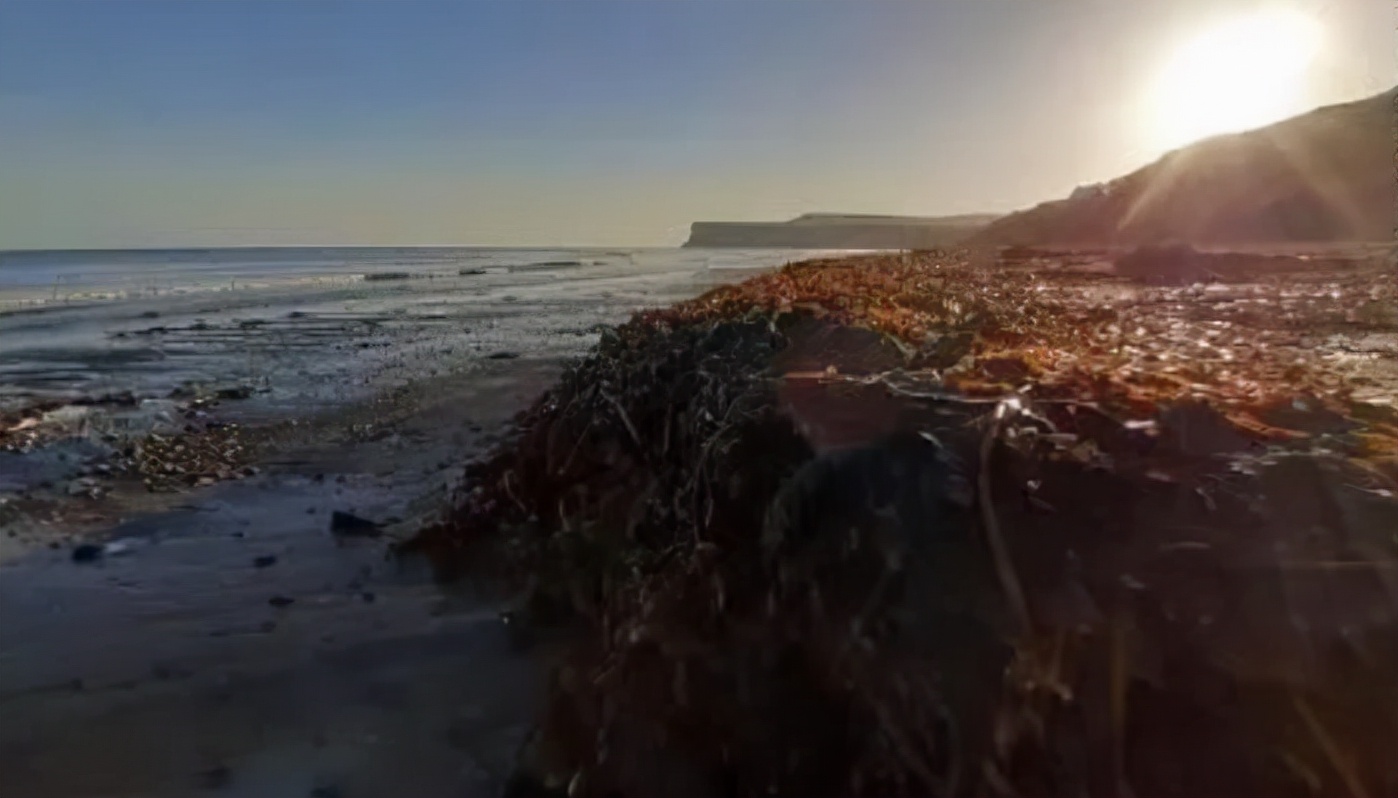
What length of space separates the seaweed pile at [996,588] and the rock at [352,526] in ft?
8.10

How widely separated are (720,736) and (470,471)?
4.17 metres

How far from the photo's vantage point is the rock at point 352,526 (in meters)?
6.41

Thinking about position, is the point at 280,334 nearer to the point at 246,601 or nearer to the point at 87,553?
the point at 87,553

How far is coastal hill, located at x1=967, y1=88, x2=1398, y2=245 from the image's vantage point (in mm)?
22062

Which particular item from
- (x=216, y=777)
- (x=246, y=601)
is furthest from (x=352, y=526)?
(x=216, y=777)

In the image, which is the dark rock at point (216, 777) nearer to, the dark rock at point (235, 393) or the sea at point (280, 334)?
the sea at point (280, 334)

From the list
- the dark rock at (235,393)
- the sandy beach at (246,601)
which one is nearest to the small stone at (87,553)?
the sandy beach at (246,601)

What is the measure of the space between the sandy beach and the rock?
0.06 m

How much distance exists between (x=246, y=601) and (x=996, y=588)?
4.15 metres

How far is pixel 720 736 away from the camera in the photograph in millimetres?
3014

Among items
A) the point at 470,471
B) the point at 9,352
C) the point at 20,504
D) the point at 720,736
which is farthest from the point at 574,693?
the point at 9,352

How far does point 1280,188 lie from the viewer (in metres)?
23.9

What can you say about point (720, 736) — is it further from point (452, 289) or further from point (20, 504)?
point (452, 289)

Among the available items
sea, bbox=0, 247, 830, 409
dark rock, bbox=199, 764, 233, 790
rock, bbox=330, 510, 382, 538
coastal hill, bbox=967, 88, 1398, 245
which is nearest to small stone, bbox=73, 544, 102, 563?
rock, bbox=330, 510, 382, 538
